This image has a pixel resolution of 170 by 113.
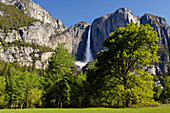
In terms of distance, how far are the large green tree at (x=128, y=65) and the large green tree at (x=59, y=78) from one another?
6637 millimetres

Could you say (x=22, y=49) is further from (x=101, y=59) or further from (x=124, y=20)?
(x=101, y=59)

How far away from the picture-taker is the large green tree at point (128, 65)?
17016 mm

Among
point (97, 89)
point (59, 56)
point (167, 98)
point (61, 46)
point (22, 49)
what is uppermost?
point (22, 49)

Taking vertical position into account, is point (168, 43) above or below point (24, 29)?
below

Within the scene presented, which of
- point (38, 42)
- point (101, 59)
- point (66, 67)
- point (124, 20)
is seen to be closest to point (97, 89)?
point (101, 59)

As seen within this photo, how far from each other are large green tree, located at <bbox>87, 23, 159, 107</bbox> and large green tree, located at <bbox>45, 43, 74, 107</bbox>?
6.64 metres

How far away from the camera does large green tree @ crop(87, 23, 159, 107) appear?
17016mm

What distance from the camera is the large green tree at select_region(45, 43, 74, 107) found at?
24.4m

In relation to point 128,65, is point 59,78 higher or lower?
lower

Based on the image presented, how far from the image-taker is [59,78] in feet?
80.8

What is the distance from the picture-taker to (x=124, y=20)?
18400 centimetres

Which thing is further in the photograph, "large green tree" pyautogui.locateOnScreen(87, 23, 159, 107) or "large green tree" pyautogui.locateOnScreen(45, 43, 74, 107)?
"large green tree" pyautogui.locateOnScreen(45, 43, 74, 107)

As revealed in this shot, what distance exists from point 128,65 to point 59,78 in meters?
12.0

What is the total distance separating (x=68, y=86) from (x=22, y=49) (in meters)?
170
